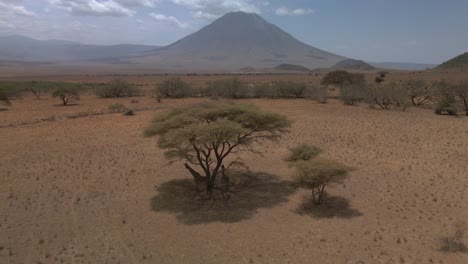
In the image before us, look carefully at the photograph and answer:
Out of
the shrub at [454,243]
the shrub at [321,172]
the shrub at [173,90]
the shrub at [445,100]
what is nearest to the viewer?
the shrub at [454,243]

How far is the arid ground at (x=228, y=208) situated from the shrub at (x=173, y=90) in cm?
2617

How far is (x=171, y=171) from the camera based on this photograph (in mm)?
15758

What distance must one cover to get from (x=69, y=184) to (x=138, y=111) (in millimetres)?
20044

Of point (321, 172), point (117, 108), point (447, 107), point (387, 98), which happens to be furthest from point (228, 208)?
point (387, 98)

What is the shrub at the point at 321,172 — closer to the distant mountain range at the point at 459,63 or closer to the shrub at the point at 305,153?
the shrub at the point at 305,153

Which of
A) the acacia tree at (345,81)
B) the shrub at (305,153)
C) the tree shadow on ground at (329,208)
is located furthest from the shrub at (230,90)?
the tree shadow on ground at (329,208)

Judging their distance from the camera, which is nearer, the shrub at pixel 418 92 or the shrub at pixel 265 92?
the shrub at pixel 418 92

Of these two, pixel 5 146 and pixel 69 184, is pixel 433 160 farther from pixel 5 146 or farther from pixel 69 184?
pixel 5 146

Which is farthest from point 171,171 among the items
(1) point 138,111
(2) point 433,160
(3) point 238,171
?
(1) point 138,111

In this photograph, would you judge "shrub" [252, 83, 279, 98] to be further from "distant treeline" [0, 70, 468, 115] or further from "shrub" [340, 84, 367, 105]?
"shrub" [340, 84, 367, 105]

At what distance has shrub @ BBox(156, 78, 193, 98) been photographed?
46.6 meters

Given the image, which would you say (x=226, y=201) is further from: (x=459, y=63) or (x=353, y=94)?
(x=459, y=63)

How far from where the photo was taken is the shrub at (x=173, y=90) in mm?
46625

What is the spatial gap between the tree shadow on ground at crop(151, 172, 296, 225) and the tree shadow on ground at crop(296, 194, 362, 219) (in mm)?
810
